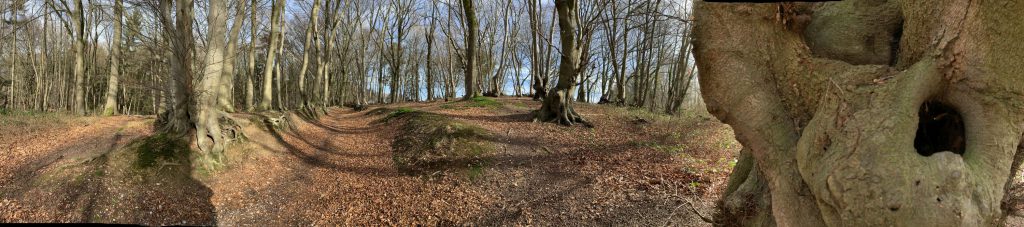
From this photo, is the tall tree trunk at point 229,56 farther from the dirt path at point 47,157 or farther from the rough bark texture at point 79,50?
the rough bark texture at point 79,50

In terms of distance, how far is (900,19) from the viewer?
74.3 inches

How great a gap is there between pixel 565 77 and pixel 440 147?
3.95 m

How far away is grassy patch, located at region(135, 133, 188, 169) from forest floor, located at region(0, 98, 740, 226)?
0.26 ft

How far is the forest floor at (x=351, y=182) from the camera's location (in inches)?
196

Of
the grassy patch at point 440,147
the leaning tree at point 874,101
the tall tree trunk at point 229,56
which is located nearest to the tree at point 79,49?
the tall tree trunk at point 229,56

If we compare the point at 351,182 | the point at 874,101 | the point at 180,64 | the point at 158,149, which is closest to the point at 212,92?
the point at 180,64

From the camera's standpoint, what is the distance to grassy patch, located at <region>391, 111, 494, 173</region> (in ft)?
24.0

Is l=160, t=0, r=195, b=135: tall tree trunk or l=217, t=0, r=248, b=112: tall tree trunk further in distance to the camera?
l=217, t=0, r=248, b=112: tall tree trunk

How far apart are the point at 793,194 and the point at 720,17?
848 millimetres

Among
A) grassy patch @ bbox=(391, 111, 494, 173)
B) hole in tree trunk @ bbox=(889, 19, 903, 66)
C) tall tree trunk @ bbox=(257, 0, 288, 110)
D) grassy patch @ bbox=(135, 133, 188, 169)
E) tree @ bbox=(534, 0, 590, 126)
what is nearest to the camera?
hole in tree trunk @ bbox=(889, 19, 903, 66)

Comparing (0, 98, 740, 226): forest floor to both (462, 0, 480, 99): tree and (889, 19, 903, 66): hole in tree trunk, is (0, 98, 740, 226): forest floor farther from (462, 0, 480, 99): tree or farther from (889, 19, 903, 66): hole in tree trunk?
(462, 0, 480, 99): tree

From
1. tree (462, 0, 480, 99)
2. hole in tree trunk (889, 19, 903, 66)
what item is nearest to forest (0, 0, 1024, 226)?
hole in tree trunk (889, 19, 903, 66)

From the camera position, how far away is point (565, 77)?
10672mm

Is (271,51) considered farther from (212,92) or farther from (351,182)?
(351,182)
